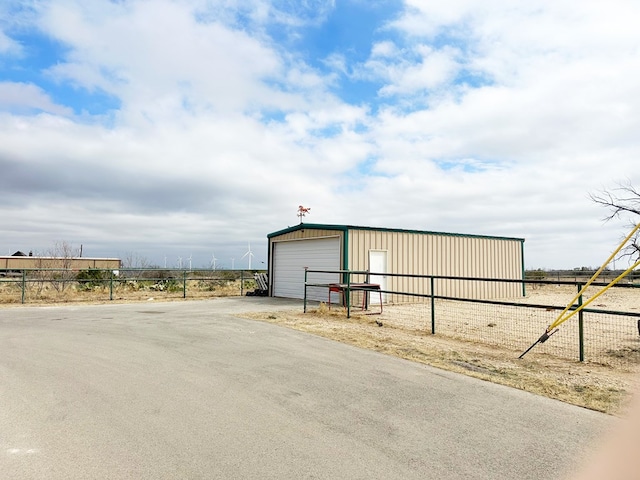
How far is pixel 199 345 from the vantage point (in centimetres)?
871

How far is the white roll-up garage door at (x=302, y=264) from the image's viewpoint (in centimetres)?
1872

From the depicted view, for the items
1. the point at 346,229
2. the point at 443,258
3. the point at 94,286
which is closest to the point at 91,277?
the point at 94,286

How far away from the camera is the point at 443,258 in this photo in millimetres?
20703

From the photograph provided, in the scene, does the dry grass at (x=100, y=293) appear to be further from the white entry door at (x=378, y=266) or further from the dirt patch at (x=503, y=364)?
the dirt patch at (x=503, y=364)

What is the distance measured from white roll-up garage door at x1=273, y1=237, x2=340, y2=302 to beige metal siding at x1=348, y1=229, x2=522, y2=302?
1148mm

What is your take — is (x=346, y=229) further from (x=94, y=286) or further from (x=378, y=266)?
(x=94, y=286)

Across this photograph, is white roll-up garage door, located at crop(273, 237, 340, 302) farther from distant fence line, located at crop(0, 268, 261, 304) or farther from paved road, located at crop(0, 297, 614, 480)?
paved road, located at crop(0, 297, 614, 480)

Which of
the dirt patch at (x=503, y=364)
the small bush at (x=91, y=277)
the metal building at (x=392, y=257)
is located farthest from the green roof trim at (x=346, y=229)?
the small bush at (x=91, y=277)

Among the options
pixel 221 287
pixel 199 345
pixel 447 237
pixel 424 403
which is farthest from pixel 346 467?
pixel 221 287

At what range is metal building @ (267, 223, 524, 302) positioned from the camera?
18328 millimetres

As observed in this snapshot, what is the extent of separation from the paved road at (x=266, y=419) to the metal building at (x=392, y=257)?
10.3 metres

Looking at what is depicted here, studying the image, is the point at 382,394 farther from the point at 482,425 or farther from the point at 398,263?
the point at 398,263

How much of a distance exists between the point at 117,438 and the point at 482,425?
3554mm

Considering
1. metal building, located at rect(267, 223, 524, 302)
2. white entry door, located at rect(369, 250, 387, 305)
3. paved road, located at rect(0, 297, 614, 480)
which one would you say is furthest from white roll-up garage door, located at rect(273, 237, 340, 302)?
paved road, located at rect(0, 297, 614, 480)
